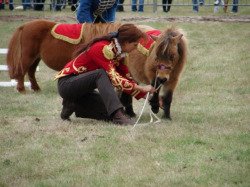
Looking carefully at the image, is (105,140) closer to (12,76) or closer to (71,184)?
(71,184)

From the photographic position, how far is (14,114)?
845 centimetres

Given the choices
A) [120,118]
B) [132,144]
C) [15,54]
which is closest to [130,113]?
[120,118]

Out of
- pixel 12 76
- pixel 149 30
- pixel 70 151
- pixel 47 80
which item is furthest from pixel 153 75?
pixel 47 80

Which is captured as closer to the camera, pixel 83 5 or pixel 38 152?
pixel 38 152

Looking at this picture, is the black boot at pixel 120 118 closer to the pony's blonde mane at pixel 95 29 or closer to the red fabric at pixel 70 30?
the pony's blonde mane at pixel 95 29

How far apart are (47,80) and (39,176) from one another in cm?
658

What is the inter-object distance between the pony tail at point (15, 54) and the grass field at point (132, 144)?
15.5 inches

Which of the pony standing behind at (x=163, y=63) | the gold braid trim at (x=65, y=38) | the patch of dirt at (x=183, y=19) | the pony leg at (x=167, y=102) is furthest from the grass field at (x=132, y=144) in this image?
the patch of dirt at (x=183, y=19)

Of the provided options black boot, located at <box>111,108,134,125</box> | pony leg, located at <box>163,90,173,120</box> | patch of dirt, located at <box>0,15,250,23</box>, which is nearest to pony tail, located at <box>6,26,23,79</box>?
pony leg, located at <box>163,90,173,120</box>

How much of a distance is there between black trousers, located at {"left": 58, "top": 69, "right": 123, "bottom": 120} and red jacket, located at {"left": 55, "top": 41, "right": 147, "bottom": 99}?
8 centimetres

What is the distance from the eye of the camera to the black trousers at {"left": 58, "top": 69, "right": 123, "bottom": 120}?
23.7 ft

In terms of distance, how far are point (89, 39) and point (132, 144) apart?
10.6 ft

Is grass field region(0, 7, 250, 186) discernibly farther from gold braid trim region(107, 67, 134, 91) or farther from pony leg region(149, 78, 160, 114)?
gold braid trim region(107, 67, 134, 91)

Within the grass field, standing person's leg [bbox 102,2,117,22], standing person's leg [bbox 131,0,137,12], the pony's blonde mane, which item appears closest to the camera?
the grass field
